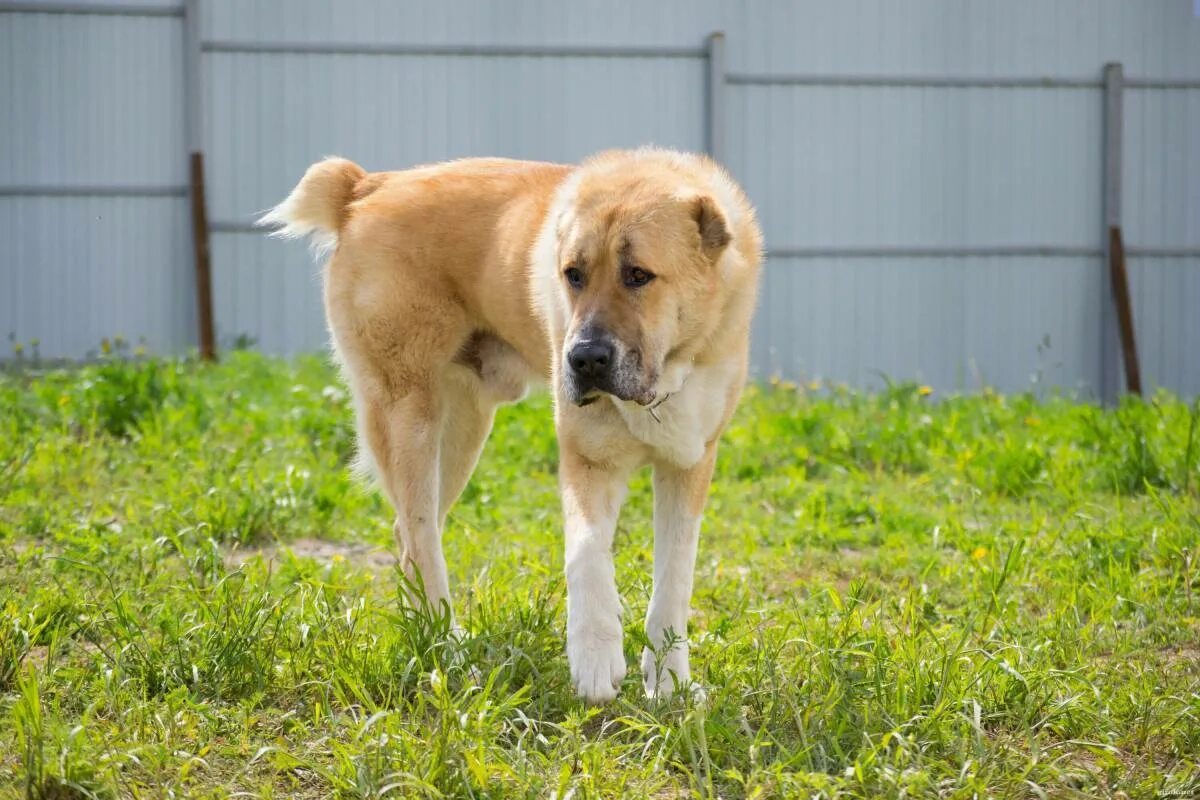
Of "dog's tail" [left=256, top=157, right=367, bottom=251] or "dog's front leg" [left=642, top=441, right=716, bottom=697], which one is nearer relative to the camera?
"dog's front leg" [left=642, top=441, right=716, bottom=697]

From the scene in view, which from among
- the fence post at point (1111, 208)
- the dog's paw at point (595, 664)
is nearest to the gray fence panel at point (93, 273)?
the fence post at point (1111, 208)

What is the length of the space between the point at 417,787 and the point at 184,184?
9.32 meters

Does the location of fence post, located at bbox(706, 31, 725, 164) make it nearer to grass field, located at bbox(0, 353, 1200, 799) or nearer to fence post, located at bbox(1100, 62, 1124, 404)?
fence post, located at bbox(1100, 62, 1124, 404)

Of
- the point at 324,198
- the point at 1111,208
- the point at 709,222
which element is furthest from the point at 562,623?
the point at 1111,208

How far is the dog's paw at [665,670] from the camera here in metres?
3.24

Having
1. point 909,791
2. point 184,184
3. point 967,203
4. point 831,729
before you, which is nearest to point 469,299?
point 831,729

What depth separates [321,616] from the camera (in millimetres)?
3496

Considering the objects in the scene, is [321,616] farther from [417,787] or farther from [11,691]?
[417,787]

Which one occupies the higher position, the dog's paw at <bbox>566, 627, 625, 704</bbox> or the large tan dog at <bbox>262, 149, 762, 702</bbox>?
the large tan dog at <bbox>262, 149, 762, 702</bbox>

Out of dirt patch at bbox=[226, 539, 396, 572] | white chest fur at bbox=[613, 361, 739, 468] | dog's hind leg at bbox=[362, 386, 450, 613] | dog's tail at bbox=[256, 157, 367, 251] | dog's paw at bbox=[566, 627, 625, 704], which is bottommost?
dirt patch at bbox=[226, 539, 396, 572]

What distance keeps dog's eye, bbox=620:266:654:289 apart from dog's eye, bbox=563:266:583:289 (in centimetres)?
12

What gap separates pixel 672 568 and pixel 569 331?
2.31 feet

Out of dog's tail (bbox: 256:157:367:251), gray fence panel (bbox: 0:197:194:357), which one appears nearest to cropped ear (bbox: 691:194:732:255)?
dog's tail (bbox: 256:157:367:251)

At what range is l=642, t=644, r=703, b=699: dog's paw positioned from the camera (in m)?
3.24
